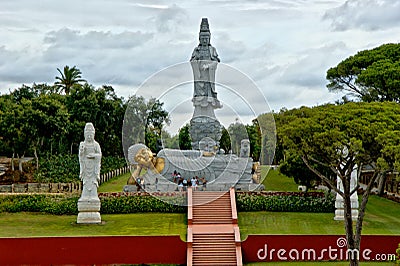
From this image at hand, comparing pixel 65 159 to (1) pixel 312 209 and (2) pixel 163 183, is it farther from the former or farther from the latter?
(1) pixel 312 209

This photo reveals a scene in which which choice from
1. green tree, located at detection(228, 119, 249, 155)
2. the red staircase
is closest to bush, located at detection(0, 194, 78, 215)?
the red staircase

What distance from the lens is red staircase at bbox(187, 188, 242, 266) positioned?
22.0 metres

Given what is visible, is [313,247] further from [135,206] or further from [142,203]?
[135,206]

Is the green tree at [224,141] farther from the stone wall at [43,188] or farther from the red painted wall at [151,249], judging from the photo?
the red painted wall at [151,249]

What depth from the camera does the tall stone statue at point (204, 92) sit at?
3250 cm

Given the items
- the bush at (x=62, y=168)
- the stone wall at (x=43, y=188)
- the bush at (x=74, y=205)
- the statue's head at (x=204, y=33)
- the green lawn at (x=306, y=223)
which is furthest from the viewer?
the bush at (x=62, y=168)

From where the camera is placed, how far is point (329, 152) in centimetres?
2022

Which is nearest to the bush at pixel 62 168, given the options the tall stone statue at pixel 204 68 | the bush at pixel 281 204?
the tall stone statue at pixel 204 68

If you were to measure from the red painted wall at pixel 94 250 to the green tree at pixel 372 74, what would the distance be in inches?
661

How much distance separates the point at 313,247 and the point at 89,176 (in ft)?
30.8

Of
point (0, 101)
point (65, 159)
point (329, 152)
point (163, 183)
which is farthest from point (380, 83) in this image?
point (0, 101)

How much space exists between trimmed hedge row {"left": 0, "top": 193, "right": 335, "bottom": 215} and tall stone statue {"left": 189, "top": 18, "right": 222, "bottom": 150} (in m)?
4.69

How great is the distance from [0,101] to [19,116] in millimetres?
10747

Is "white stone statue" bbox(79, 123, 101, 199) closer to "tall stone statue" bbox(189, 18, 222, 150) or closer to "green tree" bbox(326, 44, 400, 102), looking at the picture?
"tall stone statue" bbox(189, 18, 222, 150)
